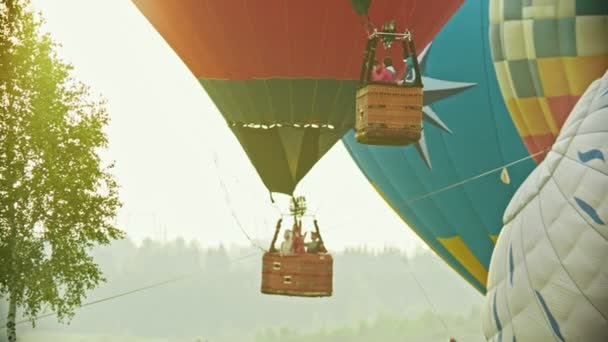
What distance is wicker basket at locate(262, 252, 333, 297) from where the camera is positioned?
1245cm

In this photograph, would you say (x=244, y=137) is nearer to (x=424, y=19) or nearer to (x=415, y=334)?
(x=424, y=19)

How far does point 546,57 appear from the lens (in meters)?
14.4

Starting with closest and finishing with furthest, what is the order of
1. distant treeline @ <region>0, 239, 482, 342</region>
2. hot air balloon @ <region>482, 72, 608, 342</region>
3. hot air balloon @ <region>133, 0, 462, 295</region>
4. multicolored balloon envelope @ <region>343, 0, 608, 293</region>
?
1. hot air balloon @ <region>482, 72, 608, 342</region>
2. hot air balloon @ <region>133, 0, 462, 295</region>
3. multicolored balloon envelope @ <region>343, 0, 608, 293</region>
4. distant treeline @ <region>0, 239, 482, 342</region>

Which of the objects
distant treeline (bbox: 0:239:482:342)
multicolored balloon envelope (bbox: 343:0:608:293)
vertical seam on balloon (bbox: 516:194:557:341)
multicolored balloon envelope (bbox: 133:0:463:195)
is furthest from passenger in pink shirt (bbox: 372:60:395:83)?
distant treeline (bbox: 0:239:482:342)

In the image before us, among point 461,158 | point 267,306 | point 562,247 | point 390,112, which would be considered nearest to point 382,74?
point 390,112

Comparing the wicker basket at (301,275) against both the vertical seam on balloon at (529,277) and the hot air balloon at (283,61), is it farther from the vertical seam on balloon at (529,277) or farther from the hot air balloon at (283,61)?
the vertical seam on balloon at (529,277)

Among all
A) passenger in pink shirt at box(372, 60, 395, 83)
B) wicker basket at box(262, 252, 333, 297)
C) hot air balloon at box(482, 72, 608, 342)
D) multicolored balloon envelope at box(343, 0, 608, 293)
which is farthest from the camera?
multicolored balloon envelope at box(343, 0, 608, 293)

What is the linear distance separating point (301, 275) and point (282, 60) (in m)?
2.04

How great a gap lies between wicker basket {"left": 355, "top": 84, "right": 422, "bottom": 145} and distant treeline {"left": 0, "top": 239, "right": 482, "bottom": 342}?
101 ft

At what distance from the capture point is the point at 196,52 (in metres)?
13.4

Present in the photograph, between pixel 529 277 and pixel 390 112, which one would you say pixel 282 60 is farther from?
pixel 529 277

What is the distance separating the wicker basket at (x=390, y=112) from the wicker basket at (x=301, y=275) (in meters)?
1.47

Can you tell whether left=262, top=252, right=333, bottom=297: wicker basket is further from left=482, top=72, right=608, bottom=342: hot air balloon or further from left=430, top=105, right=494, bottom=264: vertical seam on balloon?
left=430, top=105, right=494, bottom=264: vertical seam on balloon

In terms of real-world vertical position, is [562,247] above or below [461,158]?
below
